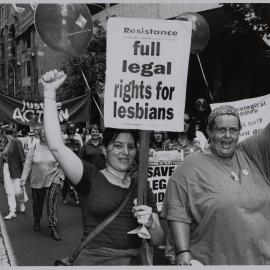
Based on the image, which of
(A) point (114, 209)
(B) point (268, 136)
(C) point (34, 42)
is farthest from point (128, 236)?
(C) point (34, 42)

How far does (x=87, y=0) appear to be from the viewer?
5.68 meters

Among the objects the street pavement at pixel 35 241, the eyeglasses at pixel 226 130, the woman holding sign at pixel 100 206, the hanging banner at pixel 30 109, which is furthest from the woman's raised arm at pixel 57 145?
the hanging banner at pixel 30 109

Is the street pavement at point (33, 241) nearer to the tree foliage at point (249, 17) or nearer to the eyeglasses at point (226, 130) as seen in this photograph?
the eyeglasses at point (226, 130)

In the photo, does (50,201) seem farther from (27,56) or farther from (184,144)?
(27,56)

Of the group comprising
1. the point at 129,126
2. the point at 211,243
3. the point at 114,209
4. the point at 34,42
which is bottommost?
the point at 211,243

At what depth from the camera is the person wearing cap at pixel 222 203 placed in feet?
8.61

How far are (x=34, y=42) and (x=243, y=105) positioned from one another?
42343 millimetres

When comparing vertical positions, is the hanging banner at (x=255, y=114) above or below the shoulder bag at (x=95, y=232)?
above

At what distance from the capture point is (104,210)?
2.58 m

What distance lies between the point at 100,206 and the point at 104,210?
0.10 ft

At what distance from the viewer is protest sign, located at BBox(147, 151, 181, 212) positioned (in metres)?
6.51

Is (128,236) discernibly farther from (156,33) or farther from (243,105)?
(243,105)

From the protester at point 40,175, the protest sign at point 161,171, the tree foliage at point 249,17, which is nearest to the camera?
the protest sign at point 161,171

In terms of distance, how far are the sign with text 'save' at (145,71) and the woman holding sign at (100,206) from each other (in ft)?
0.99
